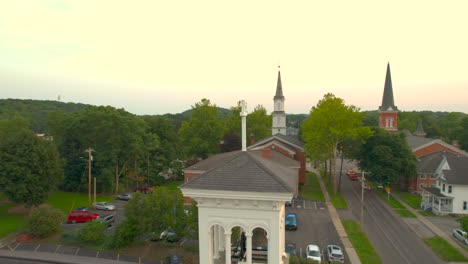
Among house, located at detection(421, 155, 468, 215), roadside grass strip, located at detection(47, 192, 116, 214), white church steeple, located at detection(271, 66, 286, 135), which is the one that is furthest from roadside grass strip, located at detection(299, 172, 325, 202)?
roadside grass strip, located at detection(47, 192, 116, 214)

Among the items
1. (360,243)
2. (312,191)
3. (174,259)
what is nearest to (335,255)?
(360,243)

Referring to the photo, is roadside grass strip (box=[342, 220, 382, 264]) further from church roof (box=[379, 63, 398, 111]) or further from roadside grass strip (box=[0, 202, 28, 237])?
church roof (box=[379, 63, 398, 111])

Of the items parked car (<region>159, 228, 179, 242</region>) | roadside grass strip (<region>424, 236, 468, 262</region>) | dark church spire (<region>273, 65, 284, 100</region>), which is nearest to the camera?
roadside grass strip (<region>424, 236, 468, 262</region>)

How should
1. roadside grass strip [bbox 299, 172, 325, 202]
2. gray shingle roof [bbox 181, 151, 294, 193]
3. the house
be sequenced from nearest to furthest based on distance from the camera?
gray shingle roof [bbox 181, 151, 294, 193] < the house < roadside grass strip [bbox 299, 172, 325, 202]

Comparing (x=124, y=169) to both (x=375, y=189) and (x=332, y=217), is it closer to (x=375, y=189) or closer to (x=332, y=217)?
(x=332, y=217)

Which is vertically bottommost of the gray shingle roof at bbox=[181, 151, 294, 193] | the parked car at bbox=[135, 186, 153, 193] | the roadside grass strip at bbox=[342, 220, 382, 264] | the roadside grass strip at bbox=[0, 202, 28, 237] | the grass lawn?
the roadside grass strip at bbox=[342, 220, 382, 264]

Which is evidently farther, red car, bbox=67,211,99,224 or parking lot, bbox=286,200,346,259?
red car, bbox=67,211,99,224

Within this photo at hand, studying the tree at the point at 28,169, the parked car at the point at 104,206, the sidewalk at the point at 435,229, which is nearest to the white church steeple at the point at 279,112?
the sidewalk at the point at 435,229
